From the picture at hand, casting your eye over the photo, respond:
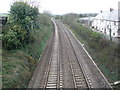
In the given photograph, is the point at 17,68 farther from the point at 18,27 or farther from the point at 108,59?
the point at 108,59

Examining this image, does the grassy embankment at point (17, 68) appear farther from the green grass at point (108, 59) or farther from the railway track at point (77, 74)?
the green grass at point (108, 59)

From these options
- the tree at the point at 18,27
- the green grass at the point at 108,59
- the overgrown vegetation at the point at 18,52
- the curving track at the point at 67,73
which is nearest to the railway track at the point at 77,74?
the curving track at the point at 67,73

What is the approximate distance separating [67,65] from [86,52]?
285 inches

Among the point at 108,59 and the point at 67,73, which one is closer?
the point at 67,73

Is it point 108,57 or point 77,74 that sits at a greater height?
point 108,57

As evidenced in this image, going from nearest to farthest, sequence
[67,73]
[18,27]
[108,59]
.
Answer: [67,73] < [108,59] < [18,27]

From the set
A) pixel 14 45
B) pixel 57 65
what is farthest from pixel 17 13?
pixel 57 65

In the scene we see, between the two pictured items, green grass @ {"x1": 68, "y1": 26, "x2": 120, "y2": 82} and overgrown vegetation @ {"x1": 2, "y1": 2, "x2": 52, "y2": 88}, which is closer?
overgrown vegetation @ {"x1": 2, "y1": 2, "x2": 52, "y2": 88}

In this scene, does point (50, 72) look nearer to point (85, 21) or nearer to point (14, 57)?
point (14, 57)

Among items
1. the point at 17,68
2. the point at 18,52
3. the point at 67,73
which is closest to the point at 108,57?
the point at 67,73

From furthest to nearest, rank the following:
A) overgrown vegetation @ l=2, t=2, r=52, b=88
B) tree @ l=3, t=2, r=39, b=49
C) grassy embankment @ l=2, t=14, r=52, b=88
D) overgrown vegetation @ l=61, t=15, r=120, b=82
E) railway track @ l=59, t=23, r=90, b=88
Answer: tree @ l=3, t=2, r=39, b=49
overgrown vegetation @ l=61, t=15, r=120, b=82
overgrown vegetation @ l=2, t=2, r=52, b=88
railway track @ l=59, t=23, r=90, b=88
grassy embankment @ l=2, t=14, r=52, b=88

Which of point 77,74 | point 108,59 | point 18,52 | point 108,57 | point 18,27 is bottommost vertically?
point 77,74

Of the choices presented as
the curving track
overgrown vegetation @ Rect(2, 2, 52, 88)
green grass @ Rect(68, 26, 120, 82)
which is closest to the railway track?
the curving track

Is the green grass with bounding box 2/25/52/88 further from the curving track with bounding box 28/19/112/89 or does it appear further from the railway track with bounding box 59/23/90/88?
the railway track with bounding box 59/23/90/88
